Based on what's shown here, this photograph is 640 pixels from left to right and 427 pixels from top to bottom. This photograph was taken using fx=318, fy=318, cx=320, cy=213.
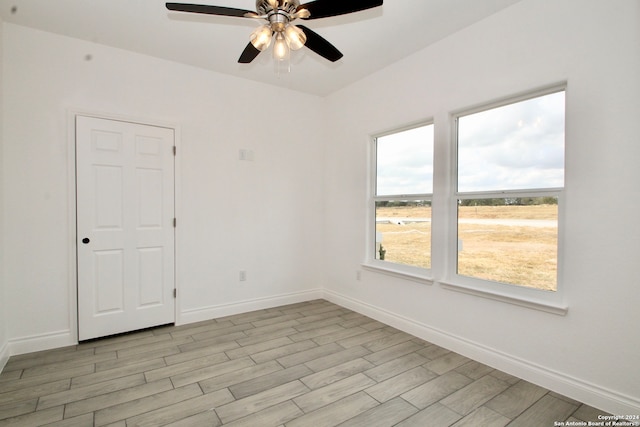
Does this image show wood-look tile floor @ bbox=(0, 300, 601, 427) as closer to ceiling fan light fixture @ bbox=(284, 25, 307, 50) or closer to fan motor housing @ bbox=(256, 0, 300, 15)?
ceiling fan light fixture @ bbox=(284, 25, 307, 50)

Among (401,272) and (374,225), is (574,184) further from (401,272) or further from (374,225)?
(374,225)

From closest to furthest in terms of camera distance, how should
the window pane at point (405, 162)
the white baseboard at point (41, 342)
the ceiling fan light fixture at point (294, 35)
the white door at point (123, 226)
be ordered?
the ceiling fan light fixture at point (294, 35) → the white baseboard at point (41, 342) → the white door at point (123, 226) → the window pane at point (405, 162)

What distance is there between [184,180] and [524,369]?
360 centimetres

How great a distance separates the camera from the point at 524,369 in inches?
94.3

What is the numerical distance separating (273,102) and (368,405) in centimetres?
351

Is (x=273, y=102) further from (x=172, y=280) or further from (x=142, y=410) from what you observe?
(x=142, y=410)

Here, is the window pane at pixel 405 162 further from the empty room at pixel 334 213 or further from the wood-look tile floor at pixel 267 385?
the wood-look tile floor at pixel 267 385

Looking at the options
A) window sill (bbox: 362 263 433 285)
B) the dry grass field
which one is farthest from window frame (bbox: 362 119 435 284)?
the dry grass field

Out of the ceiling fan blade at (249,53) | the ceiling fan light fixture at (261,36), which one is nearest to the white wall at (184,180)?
the ceiling fan blade at (249,53)

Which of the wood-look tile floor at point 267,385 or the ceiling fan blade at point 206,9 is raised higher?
the ceiling fan blade at point 206,9

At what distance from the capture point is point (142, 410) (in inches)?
79.7

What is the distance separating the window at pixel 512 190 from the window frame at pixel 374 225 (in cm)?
36

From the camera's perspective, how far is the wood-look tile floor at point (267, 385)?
6.46 feet

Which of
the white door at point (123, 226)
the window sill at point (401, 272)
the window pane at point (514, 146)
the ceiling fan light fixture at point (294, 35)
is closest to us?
the ceiling fan light fixture at point (294, 35)
